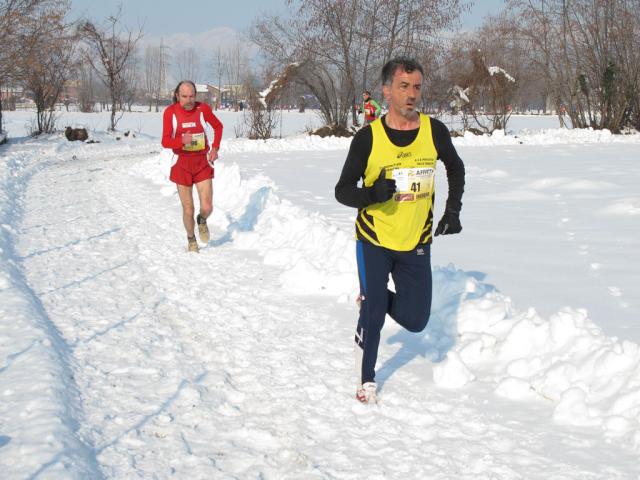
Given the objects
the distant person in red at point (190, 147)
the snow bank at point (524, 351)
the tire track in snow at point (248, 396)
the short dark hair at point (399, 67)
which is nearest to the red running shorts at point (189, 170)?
the distant person in red at point (190, 147)

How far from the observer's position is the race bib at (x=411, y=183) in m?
3.43

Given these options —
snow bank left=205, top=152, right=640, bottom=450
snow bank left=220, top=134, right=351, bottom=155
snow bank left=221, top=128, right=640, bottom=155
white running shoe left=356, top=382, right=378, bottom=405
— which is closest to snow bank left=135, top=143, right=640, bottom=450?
snow bank left=205, top=152, right=640, bottom=450

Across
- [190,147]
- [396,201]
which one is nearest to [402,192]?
[396,201]

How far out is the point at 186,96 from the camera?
7188 millimetres

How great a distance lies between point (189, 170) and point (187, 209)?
448mm

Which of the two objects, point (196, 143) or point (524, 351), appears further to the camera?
point (196, 143)

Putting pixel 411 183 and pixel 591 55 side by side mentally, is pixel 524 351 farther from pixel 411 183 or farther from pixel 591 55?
pixel 591 55

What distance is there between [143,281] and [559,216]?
5688 millimetres

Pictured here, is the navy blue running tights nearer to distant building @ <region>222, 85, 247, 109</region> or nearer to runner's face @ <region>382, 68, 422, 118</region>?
runner's face @ <region>382, 68, 422, 118</region>

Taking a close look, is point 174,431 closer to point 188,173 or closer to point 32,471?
point 32,471

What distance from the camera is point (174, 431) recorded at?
10.5 feet

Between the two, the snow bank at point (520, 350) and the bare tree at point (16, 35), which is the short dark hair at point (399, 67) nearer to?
the snow bank at point (520, 350)

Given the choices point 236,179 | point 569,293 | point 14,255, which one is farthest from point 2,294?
point 236,179

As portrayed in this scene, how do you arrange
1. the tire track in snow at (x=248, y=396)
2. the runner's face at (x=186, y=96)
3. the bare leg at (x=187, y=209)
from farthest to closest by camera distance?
the bare leg at (x=187, y=209) < the runner's face at (x=186, y=96) < the tire track in snow at (x=248, y=396)
